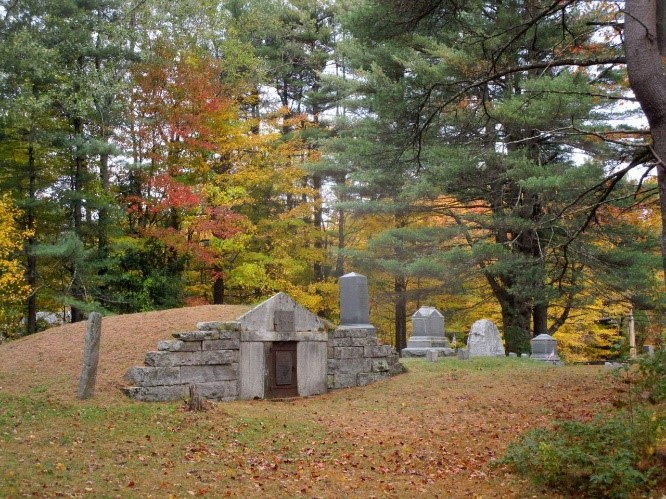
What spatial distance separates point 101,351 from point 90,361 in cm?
210

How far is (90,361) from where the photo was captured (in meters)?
9.59

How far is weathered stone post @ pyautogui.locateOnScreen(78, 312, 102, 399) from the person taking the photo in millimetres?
9492

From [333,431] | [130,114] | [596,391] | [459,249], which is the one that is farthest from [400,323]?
[333,431]

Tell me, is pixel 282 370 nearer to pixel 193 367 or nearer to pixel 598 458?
pixel 193 367

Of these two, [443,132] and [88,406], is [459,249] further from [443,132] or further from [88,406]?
[88,406]

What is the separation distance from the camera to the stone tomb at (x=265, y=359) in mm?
10570

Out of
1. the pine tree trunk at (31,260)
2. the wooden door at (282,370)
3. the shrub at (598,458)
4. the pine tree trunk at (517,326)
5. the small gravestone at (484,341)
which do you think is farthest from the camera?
the pine tree trunk at (31,260)

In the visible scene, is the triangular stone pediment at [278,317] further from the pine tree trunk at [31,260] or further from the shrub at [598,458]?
the pine tree trunk at [31,260]

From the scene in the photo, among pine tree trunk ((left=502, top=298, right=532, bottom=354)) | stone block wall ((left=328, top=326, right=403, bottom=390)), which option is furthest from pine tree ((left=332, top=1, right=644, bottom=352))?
stone block wall ((left=328, top=326, right=403, bottom=390))

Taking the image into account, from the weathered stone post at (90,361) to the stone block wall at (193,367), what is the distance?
62 centimetres

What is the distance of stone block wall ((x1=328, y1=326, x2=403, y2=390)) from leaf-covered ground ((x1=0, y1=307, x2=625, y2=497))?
34 centimetres

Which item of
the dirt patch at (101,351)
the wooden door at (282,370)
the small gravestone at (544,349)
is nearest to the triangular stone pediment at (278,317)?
the wooden door at (282,370)

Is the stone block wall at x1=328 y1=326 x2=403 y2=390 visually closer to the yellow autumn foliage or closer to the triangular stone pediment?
the triangular stone pediment

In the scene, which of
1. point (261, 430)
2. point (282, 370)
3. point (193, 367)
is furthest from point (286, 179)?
point (261, 430)
